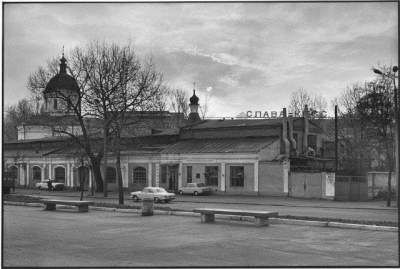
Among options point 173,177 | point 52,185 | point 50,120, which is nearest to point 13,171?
point 52,185

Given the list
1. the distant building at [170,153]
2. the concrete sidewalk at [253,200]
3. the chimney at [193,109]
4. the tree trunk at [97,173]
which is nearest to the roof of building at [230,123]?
the distant building at [170,153]

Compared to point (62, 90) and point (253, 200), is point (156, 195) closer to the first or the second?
point (253, 200)

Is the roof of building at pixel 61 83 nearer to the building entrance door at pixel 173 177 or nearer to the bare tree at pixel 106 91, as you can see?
the bare tree at pixel 106 91

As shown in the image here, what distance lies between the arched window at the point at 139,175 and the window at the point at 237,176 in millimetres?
6069

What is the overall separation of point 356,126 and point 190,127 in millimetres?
12221

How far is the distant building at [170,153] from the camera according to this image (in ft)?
116

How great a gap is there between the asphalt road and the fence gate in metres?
19.1

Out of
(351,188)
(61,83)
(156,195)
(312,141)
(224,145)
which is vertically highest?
(61,83)

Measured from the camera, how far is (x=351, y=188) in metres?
36.8

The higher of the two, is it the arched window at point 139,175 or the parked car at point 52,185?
the arched window at point 139,175

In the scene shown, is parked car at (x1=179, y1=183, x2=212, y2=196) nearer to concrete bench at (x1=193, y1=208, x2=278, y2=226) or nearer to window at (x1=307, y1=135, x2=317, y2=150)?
window at (x1=307, y1=135, x2=317, y2=150)

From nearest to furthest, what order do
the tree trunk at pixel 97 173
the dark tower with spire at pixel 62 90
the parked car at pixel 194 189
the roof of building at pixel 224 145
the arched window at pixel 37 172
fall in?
the tree trunk at pixel 97 173, the dark tower with spire at pixel 62 90, the arched window at pixel 37 172, the parked car at pixel 194 189, the roof of building at pixel 224 145

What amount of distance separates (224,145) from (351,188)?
872cm

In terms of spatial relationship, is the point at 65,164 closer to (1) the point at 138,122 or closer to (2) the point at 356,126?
(1) the point at 138,122
